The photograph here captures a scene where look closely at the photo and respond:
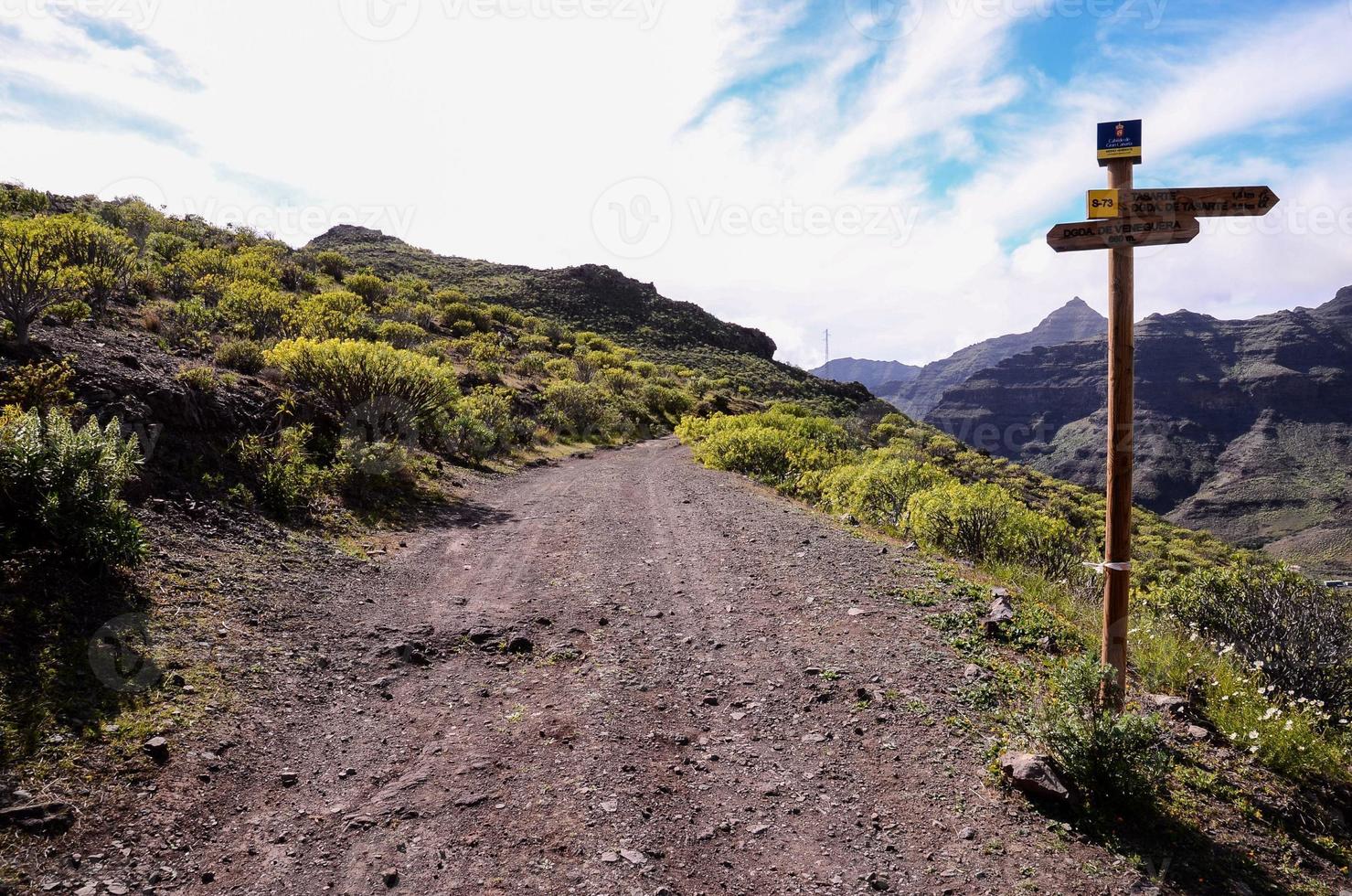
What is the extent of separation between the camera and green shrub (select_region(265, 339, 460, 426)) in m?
11.1

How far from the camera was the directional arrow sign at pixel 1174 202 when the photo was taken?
11.7ft

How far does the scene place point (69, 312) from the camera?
29.3 feet

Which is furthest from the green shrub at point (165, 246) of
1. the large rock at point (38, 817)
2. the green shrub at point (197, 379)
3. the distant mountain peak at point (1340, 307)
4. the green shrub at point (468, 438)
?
the distant mountain peak at point (1340, 307)

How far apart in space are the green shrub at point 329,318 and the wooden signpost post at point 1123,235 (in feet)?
44.5

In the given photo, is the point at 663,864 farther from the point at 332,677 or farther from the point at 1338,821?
the point at 1338,821

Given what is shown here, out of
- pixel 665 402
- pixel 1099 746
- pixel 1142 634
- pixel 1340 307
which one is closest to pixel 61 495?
pixel 1099 746

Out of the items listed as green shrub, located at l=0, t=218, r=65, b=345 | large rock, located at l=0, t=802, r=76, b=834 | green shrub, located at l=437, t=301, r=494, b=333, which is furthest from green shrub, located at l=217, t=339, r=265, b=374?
green shrub, located at l=437, t=301, r=494, b=333

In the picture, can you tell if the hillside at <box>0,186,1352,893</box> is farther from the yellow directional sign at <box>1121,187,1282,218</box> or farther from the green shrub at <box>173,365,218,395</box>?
the yellow directional sign at <box>1121,187,1282,218</box>

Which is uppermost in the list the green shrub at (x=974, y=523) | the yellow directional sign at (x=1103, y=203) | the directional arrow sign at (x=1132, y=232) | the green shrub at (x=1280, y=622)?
the yellow directional sign at (x=1103, y=203)

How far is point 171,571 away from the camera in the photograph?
17.4 ft

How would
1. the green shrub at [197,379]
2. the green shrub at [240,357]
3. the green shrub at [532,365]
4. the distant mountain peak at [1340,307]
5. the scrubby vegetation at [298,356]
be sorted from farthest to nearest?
the distant mountain peak at [1340,307], the green shrub at [532,365], the green shrub at [240,357], the scrubby vegetation at [298,356], the green shrub at [197,379]

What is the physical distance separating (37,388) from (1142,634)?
33.2ft

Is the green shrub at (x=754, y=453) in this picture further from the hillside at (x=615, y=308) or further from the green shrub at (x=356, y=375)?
the hillside at (x=615, y=308)

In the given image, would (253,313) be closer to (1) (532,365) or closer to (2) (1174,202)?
(1) (532,365)
